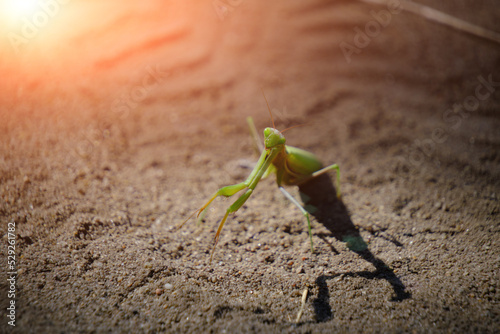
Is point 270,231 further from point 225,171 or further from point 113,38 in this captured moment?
point 113,38

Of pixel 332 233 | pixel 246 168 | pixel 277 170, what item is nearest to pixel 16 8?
pixel 246 168

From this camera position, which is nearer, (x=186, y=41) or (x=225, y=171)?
(x=225, y=171)

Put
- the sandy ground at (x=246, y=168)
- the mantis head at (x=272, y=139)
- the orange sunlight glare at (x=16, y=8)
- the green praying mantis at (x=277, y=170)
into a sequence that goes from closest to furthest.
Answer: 1. the sandy ground at (x=246, y=168)
2. the green praying mantis at (x=277, y=170)
3. the mantis head at (x=272, y=139)
4. the orange sunlight glare at (x=16, y=8)

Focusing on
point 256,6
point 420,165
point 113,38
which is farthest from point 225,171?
point 256,6

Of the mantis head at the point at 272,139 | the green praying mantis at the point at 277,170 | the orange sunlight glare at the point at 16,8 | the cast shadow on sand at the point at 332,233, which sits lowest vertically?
the cast shadow on sand at the point at 332,233

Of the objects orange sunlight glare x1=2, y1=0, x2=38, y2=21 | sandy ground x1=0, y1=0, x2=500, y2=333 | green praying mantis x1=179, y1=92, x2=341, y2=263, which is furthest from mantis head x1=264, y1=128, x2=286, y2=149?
orange sunlight glare x1=2, y1=0, x2=38, y2=21

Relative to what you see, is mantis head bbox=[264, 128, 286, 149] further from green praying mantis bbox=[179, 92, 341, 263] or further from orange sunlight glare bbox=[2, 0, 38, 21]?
orange sunlight glare bbox=[2, 0, 38, 21]

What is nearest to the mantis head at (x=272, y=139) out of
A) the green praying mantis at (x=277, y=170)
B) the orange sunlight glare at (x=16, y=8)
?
the green praying mantis at (x=277, y=170)

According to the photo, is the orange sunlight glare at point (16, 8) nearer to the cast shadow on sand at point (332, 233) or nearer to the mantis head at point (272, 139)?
the mantis head at point (272, 139)
